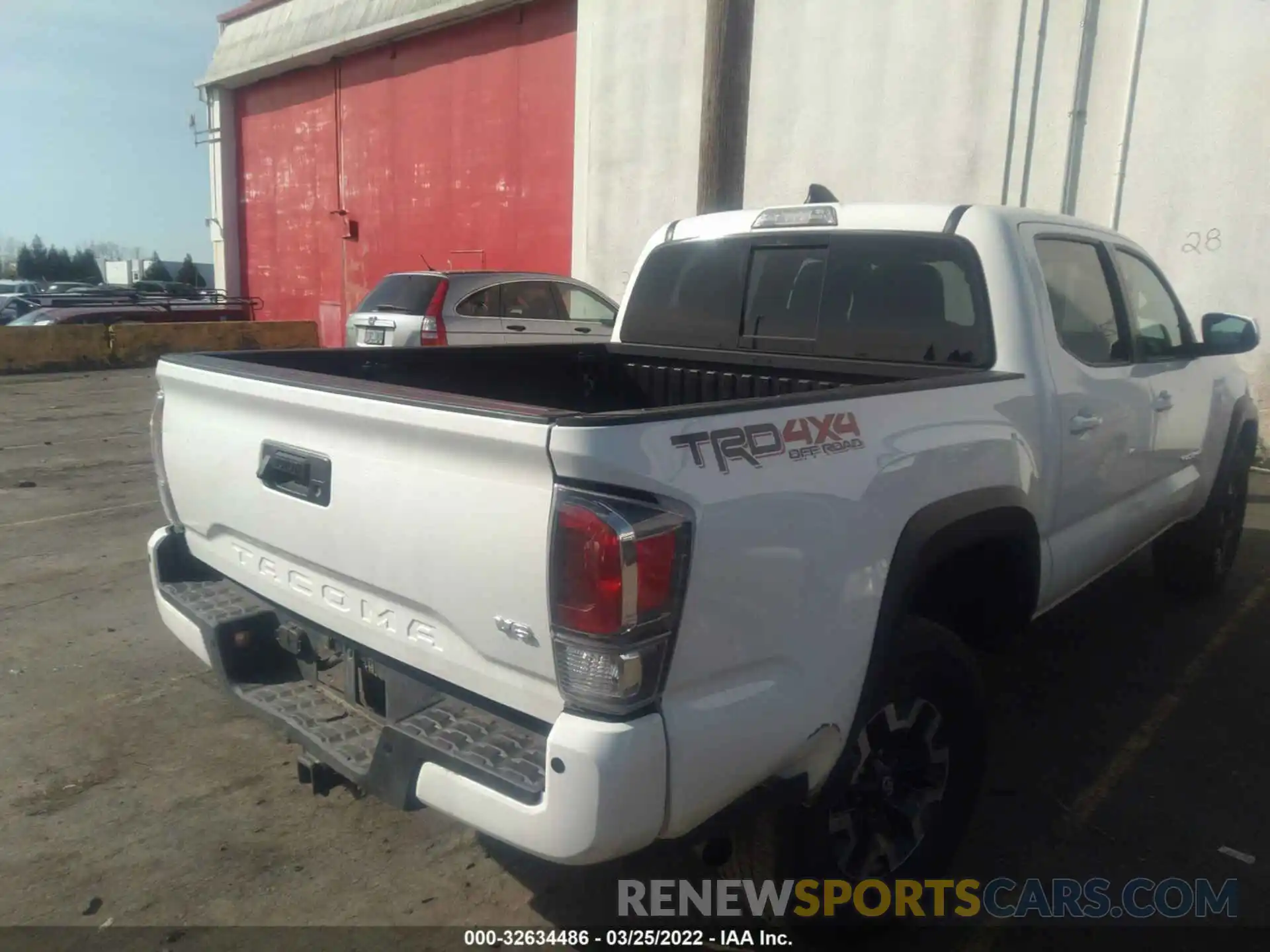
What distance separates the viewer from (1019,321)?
10.4 feet

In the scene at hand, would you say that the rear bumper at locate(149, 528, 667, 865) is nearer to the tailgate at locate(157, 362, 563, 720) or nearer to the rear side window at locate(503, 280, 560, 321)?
the tailgate at locate(157, 362, 563, 720)

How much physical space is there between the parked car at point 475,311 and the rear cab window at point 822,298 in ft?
20.2

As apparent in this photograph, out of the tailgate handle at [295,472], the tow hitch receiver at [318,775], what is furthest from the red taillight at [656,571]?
the tow hitch receiver at [318,775]

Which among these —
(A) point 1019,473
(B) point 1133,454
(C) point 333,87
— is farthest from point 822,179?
(C) point 333,87

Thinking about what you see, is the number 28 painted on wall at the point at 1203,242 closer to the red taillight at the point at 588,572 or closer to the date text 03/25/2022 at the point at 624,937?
the date text 03/25/2022 at the point at 624,937

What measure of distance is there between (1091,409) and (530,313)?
8626mm

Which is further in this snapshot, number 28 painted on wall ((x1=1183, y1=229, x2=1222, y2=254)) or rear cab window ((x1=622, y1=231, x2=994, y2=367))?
number 28 painted on wall ((x1=1183, y1=229, x2=1222, y2=254))

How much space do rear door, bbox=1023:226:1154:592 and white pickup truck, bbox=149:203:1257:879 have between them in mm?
19

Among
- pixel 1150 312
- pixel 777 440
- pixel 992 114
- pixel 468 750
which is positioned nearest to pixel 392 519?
pixel 468 750

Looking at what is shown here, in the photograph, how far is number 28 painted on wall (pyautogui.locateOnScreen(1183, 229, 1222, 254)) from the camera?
9211 millimetres

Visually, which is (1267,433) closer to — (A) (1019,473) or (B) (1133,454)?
(B) (1133,454)

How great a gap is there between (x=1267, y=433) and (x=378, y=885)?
9483 mm

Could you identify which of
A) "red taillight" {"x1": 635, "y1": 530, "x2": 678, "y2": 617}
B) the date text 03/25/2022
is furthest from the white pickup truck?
the date text 03/25/2022
